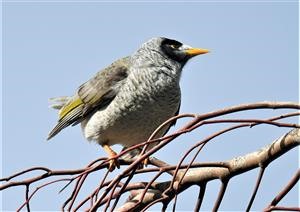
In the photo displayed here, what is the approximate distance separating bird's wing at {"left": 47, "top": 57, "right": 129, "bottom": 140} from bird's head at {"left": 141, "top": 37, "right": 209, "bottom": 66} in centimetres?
35

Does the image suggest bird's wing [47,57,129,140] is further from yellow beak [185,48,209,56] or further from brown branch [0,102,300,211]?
brown branch [0,102,300,211]

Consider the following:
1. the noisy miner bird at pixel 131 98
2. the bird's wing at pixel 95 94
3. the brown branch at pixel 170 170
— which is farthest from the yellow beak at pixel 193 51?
the brown branch at pixel 170 170

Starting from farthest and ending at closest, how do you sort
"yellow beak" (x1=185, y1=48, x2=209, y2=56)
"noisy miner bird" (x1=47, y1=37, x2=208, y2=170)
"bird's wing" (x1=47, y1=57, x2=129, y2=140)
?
"yellow beak" (x1=185, y1=48, x2=209, y2=56)
"bird's wing" (x1=47, y1=57, x2=129, y2=140)
"noisy miner bird" (x1=47, y1=37, x2=208, y2=170)

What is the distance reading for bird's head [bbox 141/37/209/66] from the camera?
6.38 metres

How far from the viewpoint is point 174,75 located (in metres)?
5.98

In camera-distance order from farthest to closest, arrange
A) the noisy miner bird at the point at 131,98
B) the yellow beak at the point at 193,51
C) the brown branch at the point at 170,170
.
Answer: the yellow beak at the point at 193,51, the noisy miner bird at the point at 131,98, the brown branch at the point at 170,170

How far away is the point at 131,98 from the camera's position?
5566 millimetres

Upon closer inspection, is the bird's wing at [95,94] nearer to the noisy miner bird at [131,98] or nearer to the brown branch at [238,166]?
the noisy miner bird at [131,98]

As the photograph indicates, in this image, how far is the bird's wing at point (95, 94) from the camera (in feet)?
19.4

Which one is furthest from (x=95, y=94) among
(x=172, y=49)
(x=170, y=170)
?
(x=170, y=170)

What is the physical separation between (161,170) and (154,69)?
3808 mm

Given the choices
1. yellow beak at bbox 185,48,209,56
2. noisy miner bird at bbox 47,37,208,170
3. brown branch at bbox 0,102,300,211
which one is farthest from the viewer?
yellow beak at bbox 185,48,209,56

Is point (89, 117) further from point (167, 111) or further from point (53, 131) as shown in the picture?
point (167, 111)

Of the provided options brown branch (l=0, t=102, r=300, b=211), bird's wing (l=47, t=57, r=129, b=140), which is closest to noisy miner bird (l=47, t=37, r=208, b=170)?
bird's wing (l=47, t=57, r=129, b=140)
